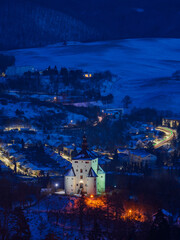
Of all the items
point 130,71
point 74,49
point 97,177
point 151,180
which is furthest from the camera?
point 74,49

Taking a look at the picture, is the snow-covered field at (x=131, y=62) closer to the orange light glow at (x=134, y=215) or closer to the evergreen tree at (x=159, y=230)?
the orange light glow at (x=134, y=215)

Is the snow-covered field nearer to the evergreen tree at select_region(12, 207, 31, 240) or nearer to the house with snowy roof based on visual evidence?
the house with snowy roof

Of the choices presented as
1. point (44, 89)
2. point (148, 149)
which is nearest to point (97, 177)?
point (148, 149)

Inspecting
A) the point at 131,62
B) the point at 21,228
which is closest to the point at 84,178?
the point at 21,228

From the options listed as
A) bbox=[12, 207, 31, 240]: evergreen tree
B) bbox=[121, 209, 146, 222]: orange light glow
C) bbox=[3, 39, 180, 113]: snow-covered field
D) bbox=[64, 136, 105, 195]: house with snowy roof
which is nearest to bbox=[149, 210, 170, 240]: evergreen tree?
bbox=[121, 209, 146, 222]: orange light glow

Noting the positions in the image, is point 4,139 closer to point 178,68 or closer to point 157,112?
point 157,112
